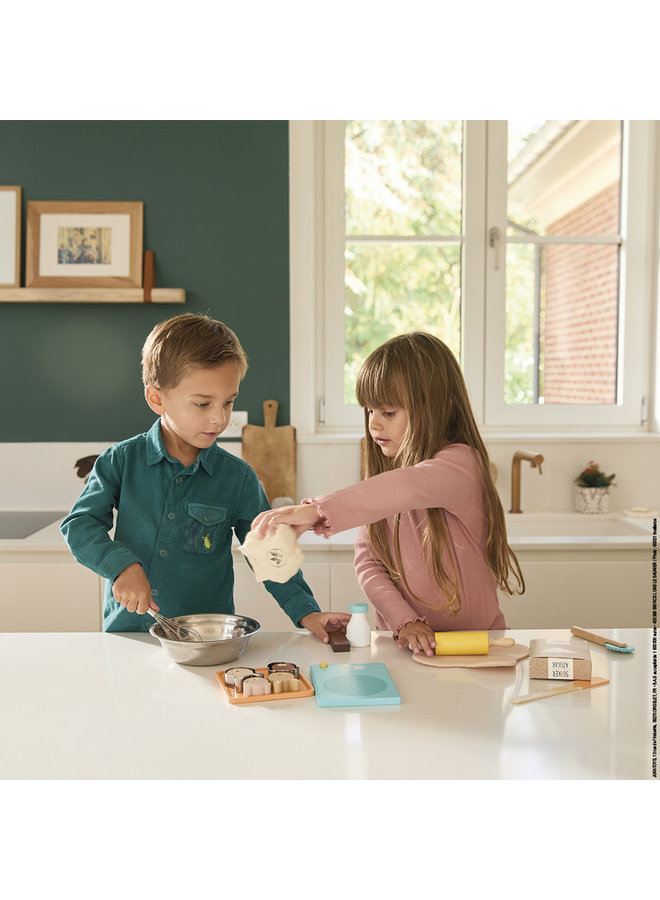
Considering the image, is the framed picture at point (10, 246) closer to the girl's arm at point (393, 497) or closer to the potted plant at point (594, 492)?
the girl's arm at point (393, 497)

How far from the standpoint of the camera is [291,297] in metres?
3.10

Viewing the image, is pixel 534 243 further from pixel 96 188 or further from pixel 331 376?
pixel 96 188

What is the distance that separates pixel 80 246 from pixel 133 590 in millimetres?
1965

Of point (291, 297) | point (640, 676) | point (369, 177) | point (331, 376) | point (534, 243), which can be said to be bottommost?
point (640, 676)

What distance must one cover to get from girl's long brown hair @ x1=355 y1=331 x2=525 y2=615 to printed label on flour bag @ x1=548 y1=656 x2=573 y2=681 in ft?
0.92

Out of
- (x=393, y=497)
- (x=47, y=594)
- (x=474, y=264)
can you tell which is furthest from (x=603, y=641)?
(x=474, y=264)

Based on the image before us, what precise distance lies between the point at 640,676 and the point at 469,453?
0.50 m

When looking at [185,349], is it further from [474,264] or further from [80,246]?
[474,264]

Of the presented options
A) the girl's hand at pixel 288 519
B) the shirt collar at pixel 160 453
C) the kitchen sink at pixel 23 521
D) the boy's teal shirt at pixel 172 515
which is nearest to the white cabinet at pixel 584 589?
the boy's teal shirt at pixel 172 515

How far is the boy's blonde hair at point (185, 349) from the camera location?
5.26 feet

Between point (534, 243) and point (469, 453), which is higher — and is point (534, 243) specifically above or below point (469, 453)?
above

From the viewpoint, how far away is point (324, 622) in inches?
61.5
